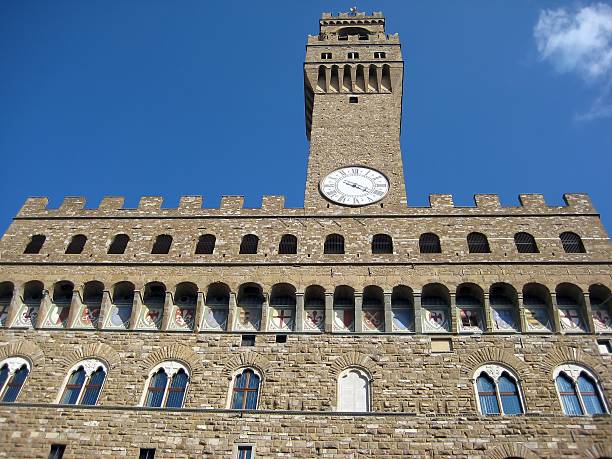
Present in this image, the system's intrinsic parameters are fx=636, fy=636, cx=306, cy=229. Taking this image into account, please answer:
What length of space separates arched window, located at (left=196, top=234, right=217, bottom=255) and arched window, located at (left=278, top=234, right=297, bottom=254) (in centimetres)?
208

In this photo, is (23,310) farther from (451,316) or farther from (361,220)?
(451,316)

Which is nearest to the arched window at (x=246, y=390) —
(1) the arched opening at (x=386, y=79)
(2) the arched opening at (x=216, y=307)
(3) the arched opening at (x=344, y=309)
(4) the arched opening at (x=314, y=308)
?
(2) the arched opening at (x=216, y=307)

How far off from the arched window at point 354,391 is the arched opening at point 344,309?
143cm

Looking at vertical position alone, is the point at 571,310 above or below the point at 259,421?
above

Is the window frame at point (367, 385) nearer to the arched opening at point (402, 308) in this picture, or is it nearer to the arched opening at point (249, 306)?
the arched opening at point (402, 308)

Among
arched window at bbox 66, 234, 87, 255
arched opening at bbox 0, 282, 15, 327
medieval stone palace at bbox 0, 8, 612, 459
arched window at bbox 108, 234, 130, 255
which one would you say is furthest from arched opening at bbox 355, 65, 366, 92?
arched opening at bbox 0, 282, 15, 327

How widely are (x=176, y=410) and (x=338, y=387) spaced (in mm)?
4101

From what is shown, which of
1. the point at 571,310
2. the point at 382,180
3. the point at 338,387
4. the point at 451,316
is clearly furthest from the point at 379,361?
the point at 382,180

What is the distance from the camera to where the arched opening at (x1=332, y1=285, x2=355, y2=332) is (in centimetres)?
1761

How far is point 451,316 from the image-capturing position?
17.4m

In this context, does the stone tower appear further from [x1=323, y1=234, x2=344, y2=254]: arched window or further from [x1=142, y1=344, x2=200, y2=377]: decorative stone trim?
[x1=142, y1=344, x2=200, y2=377]: decorative stone trim

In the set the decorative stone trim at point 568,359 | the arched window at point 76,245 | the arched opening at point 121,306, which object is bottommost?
the decorative stone trim at point 568,359

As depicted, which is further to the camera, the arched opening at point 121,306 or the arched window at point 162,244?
the arched window at point 162,244

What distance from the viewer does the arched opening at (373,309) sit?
17.6 metres
